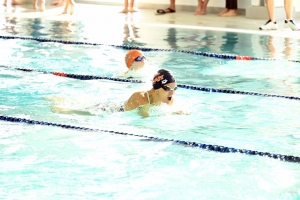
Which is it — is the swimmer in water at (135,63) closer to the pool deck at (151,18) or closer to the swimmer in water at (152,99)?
the swimmer in water at (152,99)

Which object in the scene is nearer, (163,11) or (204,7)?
(204,7)

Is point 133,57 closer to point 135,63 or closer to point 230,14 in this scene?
point 135,63

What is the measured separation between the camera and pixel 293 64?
7379 millimetres

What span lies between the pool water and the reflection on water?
121 cm

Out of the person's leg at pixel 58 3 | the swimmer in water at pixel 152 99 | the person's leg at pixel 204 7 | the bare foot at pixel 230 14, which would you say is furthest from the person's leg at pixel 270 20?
the person's leg at pixel 58 3

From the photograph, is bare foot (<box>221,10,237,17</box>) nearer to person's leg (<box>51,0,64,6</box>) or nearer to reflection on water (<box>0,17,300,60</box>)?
reflection on water (<box>0,17,300,60</box>)

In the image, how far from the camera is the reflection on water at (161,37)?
848 cm

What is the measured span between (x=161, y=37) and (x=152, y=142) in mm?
5592

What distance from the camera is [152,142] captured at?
14.2ft

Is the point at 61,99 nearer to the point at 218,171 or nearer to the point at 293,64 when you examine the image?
the point at 218,171

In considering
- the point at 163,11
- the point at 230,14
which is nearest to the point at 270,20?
the point at 230,14

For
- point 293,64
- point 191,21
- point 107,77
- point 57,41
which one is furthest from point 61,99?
point 191,21

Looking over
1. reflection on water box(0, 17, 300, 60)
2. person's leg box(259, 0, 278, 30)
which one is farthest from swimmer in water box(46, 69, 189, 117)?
person's leg box(259, 0, 278, 30)

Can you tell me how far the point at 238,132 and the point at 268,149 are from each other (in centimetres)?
45
